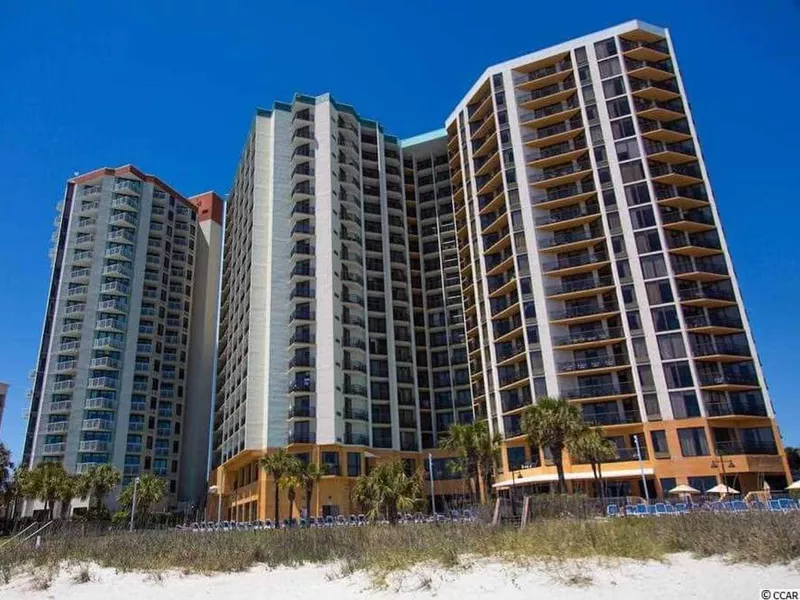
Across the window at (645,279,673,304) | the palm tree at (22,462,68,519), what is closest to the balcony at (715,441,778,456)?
the window at (645,279,673,304)

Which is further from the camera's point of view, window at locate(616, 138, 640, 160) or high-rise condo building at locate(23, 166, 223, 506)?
high-rise condo building at locate(23, 166, 223, 506)

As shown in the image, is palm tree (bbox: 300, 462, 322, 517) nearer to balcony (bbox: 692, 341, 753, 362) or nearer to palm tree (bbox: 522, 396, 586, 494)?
palm tree (bbox: 522, 396, 586, 494)

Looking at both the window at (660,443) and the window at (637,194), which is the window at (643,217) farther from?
the window at (660,443)

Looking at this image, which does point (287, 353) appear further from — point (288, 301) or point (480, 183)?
point (480, 183)

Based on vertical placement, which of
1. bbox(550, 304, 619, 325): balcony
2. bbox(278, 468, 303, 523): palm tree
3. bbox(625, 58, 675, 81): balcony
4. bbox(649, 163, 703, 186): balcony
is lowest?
bbox(278, 468, 303, 523): palm tree

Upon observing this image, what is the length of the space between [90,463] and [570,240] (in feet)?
223

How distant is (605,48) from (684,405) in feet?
140

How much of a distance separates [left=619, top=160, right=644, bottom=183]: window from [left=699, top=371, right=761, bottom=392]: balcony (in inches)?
868

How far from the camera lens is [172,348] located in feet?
325

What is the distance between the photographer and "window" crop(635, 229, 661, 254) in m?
63.9

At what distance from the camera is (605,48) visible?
241 ft

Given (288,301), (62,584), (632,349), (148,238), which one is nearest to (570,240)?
(632,349)

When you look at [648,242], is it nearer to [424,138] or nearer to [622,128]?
[622,128]

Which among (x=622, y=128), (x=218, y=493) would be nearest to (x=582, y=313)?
(x=622, y=128)
